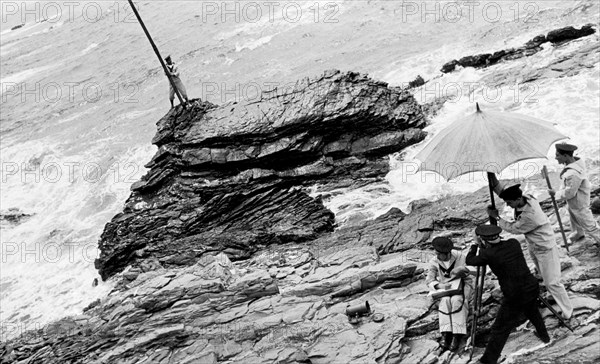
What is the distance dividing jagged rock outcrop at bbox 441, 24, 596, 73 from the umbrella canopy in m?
15.8

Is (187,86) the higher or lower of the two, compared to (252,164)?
higher

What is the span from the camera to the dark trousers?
5.98 m

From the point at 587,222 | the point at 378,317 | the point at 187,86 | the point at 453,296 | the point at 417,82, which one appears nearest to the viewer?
the point at 453,296

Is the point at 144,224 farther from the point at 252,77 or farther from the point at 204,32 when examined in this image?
the point at 204,32

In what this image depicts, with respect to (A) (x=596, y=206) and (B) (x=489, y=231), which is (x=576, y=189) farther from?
(B) (x=489, y=231)

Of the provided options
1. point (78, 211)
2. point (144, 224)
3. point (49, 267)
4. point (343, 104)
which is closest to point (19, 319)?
point (49, 267)

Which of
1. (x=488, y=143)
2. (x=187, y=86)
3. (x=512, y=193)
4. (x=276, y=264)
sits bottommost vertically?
(x=276, y=264)

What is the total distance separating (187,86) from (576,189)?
2429 centimetres

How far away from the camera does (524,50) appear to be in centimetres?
2061

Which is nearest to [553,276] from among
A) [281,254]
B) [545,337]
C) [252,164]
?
[545,337]

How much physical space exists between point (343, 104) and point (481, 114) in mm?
9688

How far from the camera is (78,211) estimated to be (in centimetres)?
2042

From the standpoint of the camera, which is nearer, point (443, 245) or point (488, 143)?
point (488, 143)

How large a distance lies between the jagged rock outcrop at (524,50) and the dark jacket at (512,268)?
659 inches
